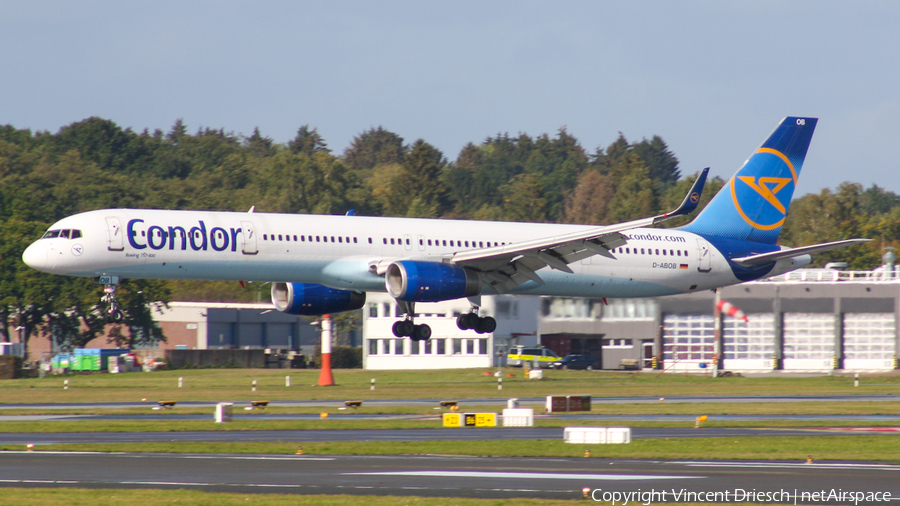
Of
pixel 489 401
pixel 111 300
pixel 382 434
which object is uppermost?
pixel 111 300

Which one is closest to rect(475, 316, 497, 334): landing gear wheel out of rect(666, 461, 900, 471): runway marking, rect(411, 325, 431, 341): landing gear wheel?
rect(411, 325, 431, 341): landing gear wheel

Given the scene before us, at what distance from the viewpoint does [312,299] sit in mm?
48938

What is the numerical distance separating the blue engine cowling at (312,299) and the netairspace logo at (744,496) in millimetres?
27653

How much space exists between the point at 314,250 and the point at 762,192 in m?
24.6

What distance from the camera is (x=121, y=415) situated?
47562mm

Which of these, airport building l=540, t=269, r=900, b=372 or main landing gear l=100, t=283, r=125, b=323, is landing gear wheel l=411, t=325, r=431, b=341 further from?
airport building l=540, t=269, r=900, b=372

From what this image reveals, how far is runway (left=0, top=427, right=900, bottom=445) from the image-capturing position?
36.3m

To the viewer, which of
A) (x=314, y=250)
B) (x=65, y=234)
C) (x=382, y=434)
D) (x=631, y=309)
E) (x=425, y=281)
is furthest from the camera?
(x=631, y=309)

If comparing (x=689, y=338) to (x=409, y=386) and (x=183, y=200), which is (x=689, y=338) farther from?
(x=183, y=200)

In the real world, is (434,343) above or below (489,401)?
above

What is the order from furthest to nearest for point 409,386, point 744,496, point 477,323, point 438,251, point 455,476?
point 409,386
point 477,323
point 438,251
point 455,476
point 744,496

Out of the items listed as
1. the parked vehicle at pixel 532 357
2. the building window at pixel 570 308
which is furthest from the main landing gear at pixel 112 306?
the parked vehicle at pixel 532 357

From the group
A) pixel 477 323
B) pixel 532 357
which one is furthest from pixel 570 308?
pixel 477 323

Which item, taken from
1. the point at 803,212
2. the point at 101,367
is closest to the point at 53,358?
the point at 101,367
